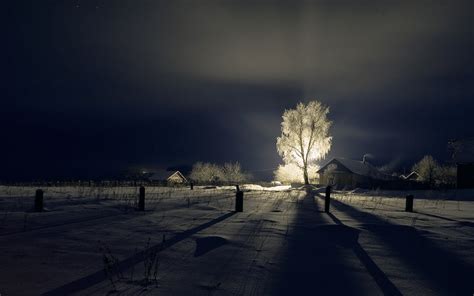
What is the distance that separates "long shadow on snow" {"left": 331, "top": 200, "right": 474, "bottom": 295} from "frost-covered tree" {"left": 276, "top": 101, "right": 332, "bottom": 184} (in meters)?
31.7

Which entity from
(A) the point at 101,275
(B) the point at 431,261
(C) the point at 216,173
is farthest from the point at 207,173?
(A) the point at 101,275

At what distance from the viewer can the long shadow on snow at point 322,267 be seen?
4.41 meters

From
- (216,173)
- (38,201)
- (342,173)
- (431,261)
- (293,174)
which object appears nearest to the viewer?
(431,261)

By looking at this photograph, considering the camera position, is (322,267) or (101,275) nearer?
(101,275)

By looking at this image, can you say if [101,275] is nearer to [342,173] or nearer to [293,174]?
[293,174]

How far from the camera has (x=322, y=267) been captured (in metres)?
5.39

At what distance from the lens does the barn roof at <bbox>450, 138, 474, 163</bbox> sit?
40156mm

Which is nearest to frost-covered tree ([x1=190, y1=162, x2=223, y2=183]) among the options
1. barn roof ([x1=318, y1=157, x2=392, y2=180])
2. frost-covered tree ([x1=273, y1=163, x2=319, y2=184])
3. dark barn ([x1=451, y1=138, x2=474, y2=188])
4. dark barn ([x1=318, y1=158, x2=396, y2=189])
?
frost-covered tree ([x1=273, y1=163, x2=319, y2=184])

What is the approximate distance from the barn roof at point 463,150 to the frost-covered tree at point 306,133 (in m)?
15.0

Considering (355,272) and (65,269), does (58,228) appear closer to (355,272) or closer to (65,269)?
(65,269)

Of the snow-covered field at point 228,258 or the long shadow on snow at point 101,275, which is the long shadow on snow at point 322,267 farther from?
the long shadow on snow at point 101,275

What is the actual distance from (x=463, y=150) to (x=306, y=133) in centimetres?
1899

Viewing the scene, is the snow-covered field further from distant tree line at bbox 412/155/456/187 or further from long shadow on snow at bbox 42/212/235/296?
distant tree line at bbox 412/155/456/187

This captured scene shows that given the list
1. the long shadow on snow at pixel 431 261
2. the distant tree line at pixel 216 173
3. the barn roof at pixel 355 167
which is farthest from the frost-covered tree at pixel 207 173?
the long shadow on snow at pixel 431 261
